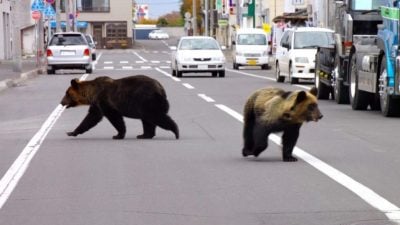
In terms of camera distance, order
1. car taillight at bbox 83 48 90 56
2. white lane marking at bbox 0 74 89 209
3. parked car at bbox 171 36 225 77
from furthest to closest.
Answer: car taillight at bbox 83 48 90 56 < parked car at bbox 171 36 225 77 < white lane marking at bbox 0 74 89 209

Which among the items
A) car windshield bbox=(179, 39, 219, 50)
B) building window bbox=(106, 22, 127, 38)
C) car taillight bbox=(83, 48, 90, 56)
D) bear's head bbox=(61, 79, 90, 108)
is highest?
bear's head bbox=(61, 79, 90, 108)

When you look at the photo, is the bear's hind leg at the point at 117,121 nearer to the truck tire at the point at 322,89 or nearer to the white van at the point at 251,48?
the truck tire at the point at 322,89

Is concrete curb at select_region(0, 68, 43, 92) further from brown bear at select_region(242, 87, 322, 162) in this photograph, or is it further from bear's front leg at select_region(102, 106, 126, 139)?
brown bear at select_region(242, 87, 322, 162)

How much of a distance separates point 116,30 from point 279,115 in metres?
107

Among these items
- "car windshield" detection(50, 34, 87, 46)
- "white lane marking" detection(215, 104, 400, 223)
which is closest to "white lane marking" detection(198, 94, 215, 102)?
"white lane marking" detection(215, 104, 400, 223)

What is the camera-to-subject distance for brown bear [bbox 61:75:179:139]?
15414mm

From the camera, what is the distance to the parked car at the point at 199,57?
38.7 m

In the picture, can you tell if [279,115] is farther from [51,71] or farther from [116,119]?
[51,71]

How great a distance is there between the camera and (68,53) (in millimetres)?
42906

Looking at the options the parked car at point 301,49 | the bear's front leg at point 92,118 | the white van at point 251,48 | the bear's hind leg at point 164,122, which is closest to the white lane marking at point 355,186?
the bear's hind leg at point 164,122

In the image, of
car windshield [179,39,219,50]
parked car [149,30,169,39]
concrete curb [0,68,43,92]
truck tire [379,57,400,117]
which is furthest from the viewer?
A: parked car [149,30,169,39]

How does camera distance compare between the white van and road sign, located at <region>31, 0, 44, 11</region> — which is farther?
road sign, located at <region>31, 0, 44, 11</region>

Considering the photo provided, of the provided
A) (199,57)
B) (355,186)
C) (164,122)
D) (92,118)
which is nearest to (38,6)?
(199,57)

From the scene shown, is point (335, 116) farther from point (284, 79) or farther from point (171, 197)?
point (284, 79)
